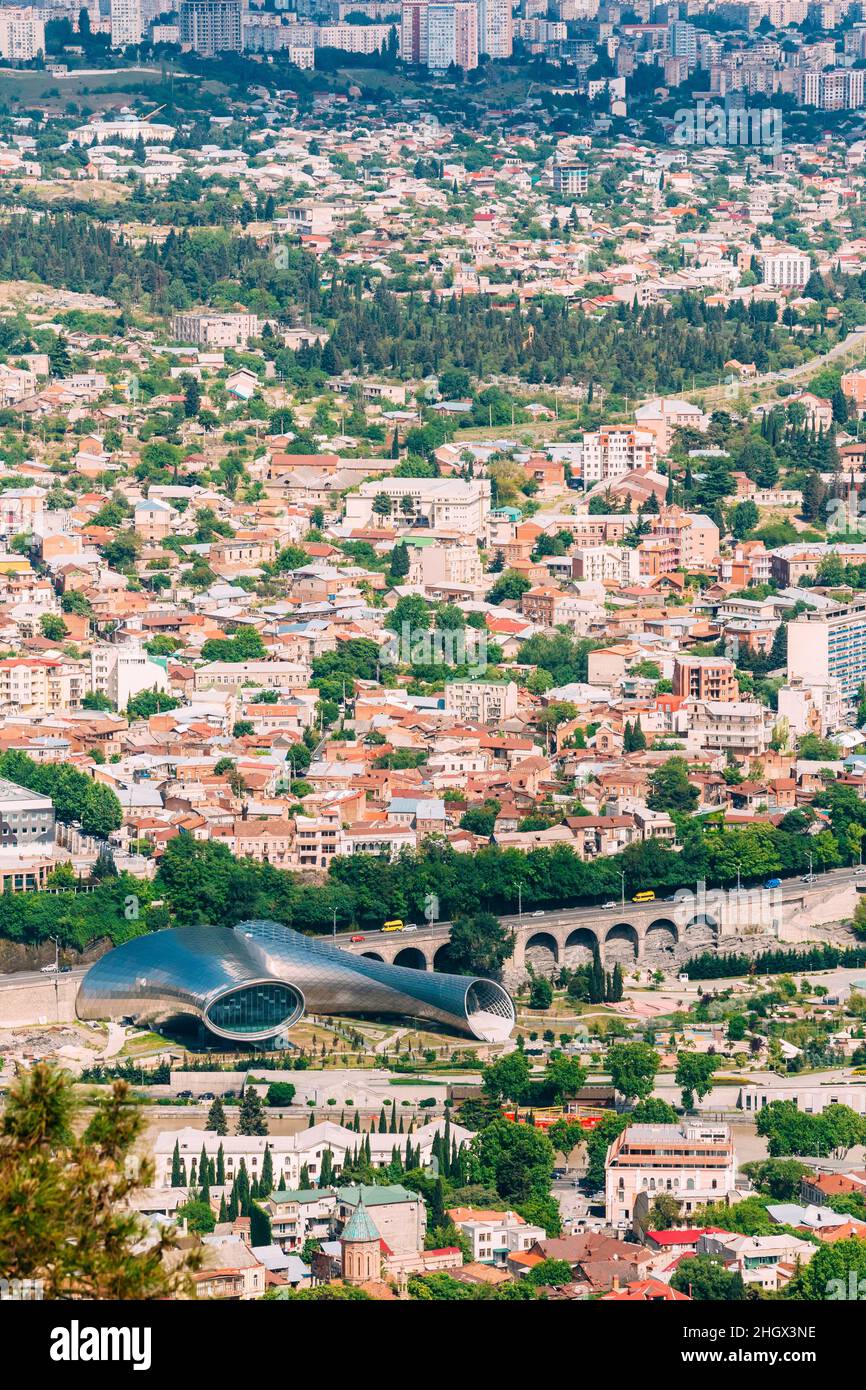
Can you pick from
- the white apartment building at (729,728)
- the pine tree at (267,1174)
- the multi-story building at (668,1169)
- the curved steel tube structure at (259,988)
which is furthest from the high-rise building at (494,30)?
the pine tree at (267,1174)

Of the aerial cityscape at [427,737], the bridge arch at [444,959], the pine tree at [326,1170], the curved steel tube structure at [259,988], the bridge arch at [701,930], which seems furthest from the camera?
the bridge arch at [701,930]

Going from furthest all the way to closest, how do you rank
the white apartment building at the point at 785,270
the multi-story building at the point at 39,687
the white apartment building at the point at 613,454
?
the white apartment building at the point at 785,270 < the white apartment building at the point at 613,454 < the multi-story building at the point at 39,687

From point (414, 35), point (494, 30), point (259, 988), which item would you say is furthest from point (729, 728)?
point (494, 30)

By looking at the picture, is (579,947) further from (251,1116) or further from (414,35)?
(414,35)

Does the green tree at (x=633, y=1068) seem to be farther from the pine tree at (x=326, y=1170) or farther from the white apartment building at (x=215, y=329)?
the white apartment building at (x=215, y=329)

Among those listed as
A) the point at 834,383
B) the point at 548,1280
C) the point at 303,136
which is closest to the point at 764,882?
the point at 548,1280

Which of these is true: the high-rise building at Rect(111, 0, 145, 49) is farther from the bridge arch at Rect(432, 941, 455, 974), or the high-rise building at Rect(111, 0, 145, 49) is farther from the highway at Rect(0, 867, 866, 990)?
the bridge arch at Rect(432, 941, 455, 974)

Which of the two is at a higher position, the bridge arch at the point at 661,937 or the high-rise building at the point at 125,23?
the high-rise building at the point at 125,23
